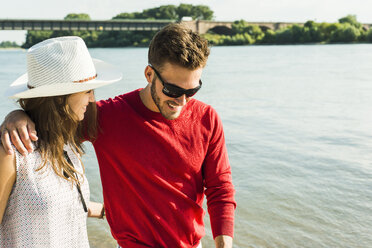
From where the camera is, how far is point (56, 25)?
212ft

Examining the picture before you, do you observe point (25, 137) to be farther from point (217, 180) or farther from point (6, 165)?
point (217, 180)

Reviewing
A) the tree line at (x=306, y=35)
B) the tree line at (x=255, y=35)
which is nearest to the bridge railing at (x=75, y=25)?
the tree line at (x=255, y=35)

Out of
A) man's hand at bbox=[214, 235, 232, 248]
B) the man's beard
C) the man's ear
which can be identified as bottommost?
man's hand at bbox=[214, 235, 232, 248]

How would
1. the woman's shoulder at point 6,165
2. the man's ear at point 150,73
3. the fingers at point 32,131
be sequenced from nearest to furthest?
1. the woman's shoulder at point 6,165
2. the fingers at point 32,131
3. the man's ear at point 150,73

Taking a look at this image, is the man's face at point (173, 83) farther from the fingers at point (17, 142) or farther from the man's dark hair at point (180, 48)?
the fingers at point (17, 142)

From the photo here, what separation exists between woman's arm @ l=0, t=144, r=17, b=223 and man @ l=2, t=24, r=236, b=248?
1.78 ft

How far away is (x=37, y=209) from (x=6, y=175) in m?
0.20

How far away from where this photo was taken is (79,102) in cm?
197

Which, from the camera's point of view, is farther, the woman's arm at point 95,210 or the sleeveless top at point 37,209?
the woman's arm at point 95,210

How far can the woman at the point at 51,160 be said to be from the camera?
173 centimetres

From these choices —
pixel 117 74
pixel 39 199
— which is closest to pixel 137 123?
pixel 117 74

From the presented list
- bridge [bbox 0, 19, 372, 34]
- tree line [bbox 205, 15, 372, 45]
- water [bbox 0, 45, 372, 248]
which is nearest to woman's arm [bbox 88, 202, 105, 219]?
water [bbox 0, 45, 372, 248]

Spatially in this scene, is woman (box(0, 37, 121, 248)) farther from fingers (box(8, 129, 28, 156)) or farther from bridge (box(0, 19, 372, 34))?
bridge (box(0, 19, 372, 34))

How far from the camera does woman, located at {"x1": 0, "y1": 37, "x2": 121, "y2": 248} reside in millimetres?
1734
